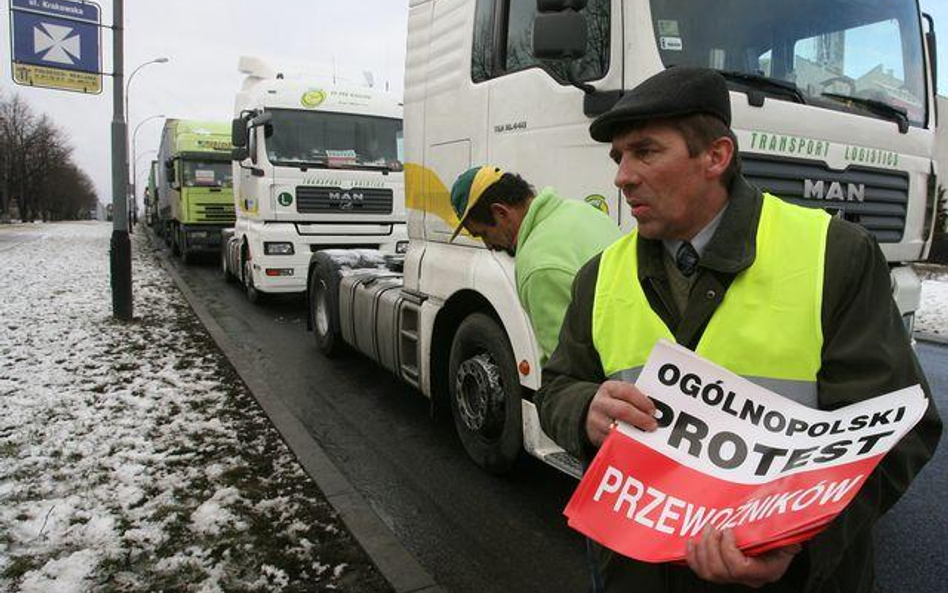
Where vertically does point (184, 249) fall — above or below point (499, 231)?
below

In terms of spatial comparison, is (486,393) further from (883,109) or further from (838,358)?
(838,358)

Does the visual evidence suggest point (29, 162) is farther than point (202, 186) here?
Yes

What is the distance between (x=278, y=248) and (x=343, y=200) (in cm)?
114

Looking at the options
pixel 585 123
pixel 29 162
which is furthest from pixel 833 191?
pixel 29 162

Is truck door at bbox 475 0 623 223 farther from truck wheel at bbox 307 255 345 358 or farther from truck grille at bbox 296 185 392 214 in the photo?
truck grille at bbox 296 185 392 214

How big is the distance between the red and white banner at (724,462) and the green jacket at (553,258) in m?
1.19

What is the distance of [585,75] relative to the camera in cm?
342

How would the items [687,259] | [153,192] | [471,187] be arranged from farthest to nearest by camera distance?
[153,192], [471,187], [687,259]

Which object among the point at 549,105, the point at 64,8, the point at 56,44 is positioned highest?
the point at 64,8

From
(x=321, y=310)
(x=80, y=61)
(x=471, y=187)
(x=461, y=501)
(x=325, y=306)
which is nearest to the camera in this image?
(x=471, y=187)

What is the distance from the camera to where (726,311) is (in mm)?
1374

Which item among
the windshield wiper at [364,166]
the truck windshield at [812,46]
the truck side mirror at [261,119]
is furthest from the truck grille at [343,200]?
the truck windshield at [812,46]

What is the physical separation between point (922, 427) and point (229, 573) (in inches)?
105

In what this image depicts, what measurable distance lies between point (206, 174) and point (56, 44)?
27.6ft
